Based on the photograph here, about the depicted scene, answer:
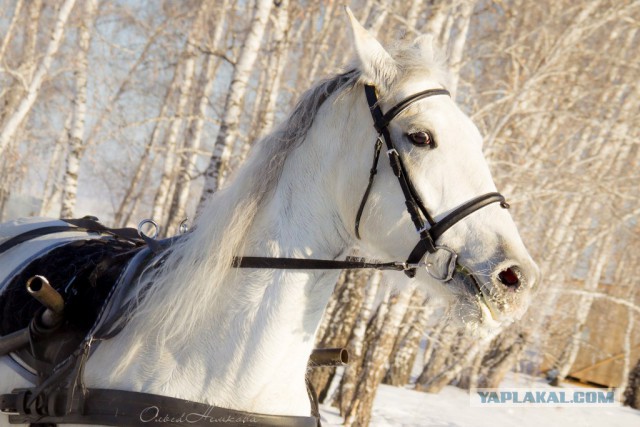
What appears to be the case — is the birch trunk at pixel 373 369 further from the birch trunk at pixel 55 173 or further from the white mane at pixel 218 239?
the birch trunk at pixel 55 173

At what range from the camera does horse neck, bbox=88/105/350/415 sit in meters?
2.27

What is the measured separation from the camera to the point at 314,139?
2.40 metres

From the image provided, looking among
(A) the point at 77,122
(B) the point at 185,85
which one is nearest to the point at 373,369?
(A) the point at 77,122

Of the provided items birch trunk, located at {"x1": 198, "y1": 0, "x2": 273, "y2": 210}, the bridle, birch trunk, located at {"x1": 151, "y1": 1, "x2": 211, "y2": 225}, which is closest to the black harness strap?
the bridle

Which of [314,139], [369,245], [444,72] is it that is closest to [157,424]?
[369,245]

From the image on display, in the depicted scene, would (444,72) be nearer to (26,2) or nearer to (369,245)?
(369,245)

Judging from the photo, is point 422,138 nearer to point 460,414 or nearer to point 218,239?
point 218,239

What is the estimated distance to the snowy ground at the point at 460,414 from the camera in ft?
28.4

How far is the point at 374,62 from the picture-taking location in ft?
7.48

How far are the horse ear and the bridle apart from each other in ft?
0.14

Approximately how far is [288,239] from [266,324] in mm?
320

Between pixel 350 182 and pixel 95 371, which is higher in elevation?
pixel 350 182

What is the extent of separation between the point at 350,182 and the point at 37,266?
1623mm

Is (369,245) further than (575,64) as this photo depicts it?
No
